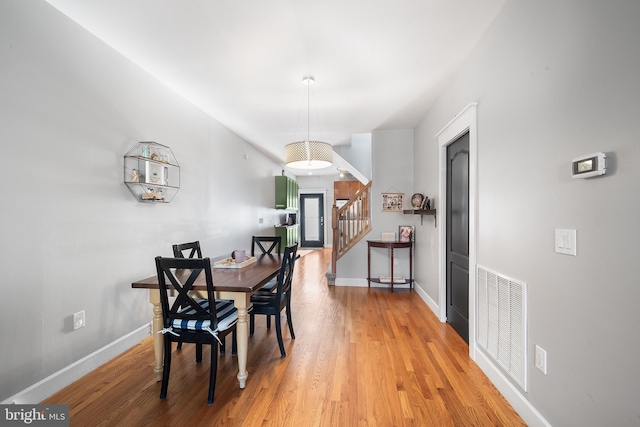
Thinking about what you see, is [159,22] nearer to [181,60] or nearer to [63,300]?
[181,60]

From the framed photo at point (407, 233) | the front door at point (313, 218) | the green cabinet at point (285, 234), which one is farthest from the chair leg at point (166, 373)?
the front door at point (313, 218)

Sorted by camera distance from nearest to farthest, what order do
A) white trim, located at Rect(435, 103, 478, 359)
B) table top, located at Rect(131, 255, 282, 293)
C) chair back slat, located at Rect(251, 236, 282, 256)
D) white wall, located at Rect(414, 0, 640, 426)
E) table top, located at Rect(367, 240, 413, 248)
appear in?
white wall, located at Rect(414, 0, 640, 426) < table top, located at Rect(131, 255, 282, 293) < white trim, located at Rect(435, 103, 478, 359) < chair back slat, located at Rect(251, 236, 282, 256) < table top, located at Rect(367, 240, 413, 248)

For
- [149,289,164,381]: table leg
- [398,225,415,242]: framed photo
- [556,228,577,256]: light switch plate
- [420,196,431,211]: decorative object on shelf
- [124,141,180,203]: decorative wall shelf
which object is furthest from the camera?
[398,225,415,242]: framed photo

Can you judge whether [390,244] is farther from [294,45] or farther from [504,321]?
[294,45]

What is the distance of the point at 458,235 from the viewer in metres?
3.03

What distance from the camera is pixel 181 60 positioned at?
2693 millimetres

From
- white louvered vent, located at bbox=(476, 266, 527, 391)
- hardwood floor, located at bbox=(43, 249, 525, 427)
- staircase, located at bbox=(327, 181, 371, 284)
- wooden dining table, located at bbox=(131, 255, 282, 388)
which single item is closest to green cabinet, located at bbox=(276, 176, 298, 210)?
staircase, located at bbox=(327, 181, 371, 284)

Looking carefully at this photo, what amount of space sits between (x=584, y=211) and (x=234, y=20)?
8.06ft

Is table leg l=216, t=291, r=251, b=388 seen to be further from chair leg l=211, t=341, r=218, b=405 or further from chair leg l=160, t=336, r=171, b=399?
chair leg l=160, t=336, r=171, b=399

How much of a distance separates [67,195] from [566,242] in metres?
3.14

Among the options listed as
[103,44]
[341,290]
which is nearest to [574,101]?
[103,44]

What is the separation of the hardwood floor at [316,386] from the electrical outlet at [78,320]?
0.39 meters

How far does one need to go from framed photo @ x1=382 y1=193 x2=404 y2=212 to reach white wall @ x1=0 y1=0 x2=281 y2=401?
3.19 metres

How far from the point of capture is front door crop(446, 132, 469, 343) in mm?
2818
